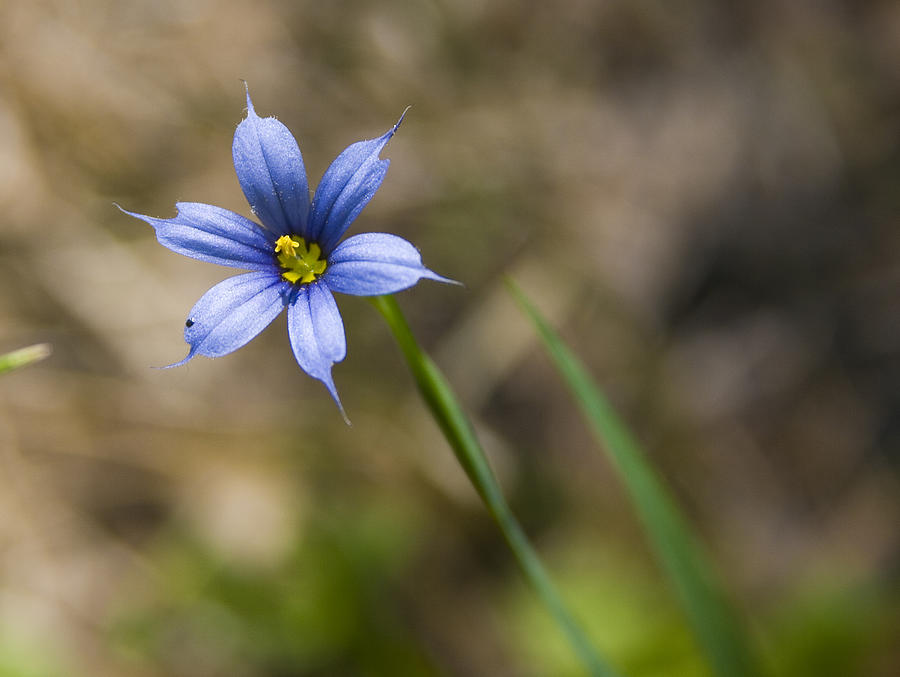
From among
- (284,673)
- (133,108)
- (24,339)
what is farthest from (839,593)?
(133,108)

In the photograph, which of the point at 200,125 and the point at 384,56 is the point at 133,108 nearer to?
the point at 200,125

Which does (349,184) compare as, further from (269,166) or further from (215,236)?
(215,236)

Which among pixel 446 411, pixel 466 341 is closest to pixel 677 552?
pixel 446 411

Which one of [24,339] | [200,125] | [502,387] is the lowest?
[502,387]

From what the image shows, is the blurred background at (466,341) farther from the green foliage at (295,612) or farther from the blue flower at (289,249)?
the blue flower at (289,249)

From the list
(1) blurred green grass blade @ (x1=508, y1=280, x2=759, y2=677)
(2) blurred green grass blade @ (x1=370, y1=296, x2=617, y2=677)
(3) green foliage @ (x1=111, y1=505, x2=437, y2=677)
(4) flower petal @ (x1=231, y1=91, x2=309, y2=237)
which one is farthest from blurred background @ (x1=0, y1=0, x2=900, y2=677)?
(4) flower petal @ (x1=231, y1=91, x2=309, y2=237)

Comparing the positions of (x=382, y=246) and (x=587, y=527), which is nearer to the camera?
(x=382, y=246)

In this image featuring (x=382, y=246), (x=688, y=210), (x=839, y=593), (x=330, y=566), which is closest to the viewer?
(x=382, y=246)
